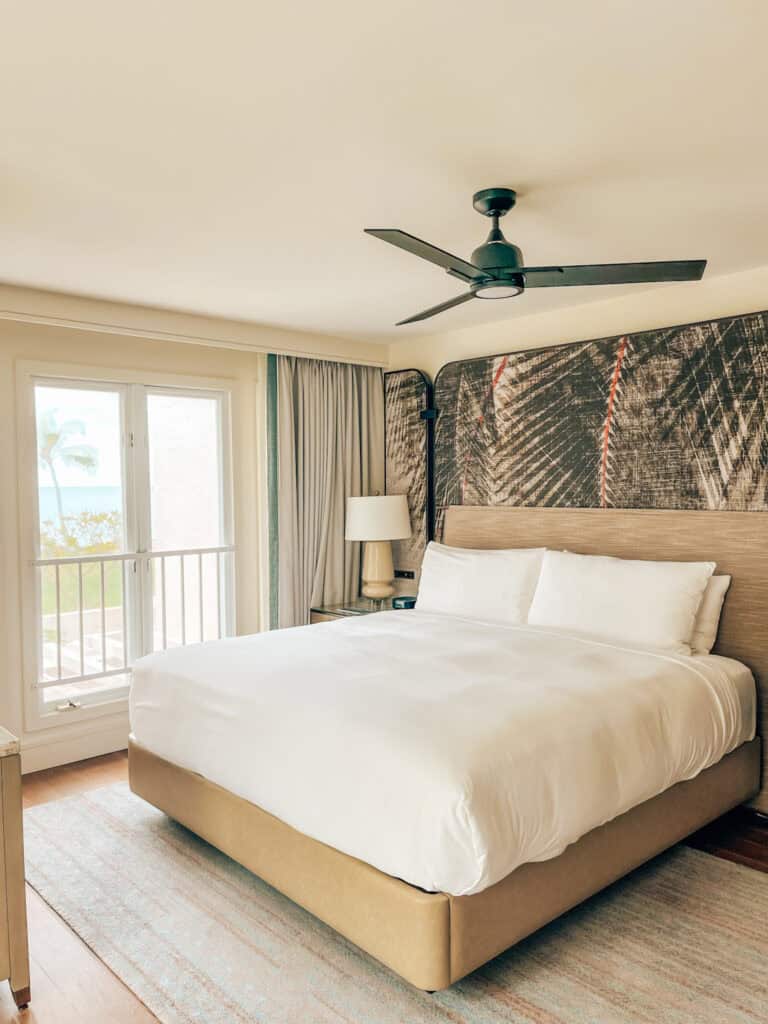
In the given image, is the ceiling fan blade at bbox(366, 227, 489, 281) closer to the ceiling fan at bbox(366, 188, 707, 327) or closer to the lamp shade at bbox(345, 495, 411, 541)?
the ceiling fan at bbox(366, 188, 707, 327)

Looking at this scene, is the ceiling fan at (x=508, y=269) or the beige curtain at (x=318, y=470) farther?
the beige curtain at (x=318, y=470)

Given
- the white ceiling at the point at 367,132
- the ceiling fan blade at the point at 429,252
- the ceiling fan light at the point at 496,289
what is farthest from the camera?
the ceiling fan light at the point at 496,289

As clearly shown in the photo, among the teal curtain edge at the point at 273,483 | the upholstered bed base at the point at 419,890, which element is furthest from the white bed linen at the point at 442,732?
the teal curtain edge at the point at 273,483

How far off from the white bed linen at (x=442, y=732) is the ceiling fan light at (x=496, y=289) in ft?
4.53

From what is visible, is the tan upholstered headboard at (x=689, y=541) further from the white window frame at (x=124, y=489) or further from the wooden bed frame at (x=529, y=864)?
the white window frame at (x=124, y=489)

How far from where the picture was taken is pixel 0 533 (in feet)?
12.7

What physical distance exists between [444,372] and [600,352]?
1142 millimetres

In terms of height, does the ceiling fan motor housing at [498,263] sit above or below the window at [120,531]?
above

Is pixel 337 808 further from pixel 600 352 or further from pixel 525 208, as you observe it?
pixel 600 352

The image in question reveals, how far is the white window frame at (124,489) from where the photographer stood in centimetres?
395

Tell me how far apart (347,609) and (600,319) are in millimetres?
2327

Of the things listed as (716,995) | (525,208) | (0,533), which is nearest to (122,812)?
→ (0,533)

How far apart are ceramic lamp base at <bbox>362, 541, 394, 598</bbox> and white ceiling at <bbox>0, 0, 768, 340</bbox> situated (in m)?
2.09

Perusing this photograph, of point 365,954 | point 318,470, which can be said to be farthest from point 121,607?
point 365,954
